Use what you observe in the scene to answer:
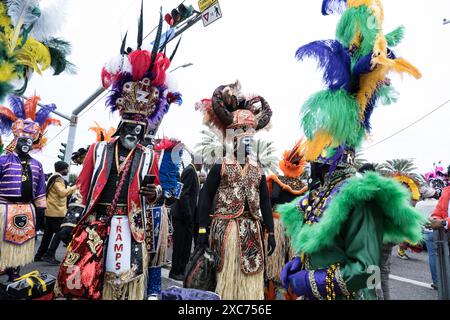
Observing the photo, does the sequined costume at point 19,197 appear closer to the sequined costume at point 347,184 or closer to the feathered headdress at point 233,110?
the feathered headdress at point 233,110

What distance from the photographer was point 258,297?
3467 mm

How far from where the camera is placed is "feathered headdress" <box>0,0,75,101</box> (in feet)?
9.46

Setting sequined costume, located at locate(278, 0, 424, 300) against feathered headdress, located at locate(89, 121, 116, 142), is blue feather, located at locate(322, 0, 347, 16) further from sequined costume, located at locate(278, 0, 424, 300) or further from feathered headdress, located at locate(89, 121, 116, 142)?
feathered headdress, located at locate(89, 121, 116, 142)

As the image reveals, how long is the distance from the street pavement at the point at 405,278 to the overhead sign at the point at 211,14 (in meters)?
5.75

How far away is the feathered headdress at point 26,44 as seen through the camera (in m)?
2.88

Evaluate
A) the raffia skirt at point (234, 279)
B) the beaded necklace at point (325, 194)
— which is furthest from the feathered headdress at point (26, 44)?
the beaded necklace at point (325, 194)

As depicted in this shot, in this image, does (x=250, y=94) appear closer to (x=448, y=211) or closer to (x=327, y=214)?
(x=327, y=214)

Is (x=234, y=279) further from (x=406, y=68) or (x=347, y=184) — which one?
(x=406, y=68)

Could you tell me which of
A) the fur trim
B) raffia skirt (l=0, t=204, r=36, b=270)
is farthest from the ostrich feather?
the fur trim

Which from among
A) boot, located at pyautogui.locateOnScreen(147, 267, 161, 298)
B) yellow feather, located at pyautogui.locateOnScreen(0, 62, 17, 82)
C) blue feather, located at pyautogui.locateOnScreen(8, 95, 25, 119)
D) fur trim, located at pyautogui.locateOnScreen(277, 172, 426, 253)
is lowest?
boot, located at pyautogui.locateOnScreen(147, 267, 161, 298)

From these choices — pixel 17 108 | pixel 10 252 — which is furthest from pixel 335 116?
pixel 17 108

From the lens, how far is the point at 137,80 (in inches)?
127

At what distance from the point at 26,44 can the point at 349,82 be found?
295cm

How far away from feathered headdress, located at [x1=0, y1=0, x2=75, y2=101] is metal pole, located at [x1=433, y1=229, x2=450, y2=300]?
176 inches
